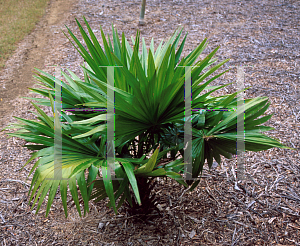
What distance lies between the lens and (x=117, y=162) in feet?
5.56

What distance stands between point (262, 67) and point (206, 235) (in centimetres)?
346

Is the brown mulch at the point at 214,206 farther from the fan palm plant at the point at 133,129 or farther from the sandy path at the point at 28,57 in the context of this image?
the fan palm plant at the point at 133,129

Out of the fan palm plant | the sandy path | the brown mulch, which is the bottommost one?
the brown mulch

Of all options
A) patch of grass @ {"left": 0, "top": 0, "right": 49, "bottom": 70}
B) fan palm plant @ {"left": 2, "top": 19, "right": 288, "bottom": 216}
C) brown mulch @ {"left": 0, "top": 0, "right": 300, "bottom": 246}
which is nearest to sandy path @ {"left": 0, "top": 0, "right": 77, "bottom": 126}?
patch of grass @ {"left": 0, "top": 0, "right": 49, "bottom": 70}

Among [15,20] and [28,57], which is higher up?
[15,20]

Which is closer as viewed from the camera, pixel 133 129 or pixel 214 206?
pixel 133 129

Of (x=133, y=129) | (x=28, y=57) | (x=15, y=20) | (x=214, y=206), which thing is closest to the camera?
(x=133, y=129)

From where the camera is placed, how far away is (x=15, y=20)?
7367 millimetres

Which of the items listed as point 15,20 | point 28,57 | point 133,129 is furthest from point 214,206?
point 15,20

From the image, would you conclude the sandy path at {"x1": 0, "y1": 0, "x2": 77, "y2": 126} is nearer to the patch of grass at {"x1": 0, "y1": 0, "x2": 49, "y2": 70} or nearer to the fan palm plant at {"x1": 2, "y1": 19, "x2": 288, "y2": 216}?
the patch of grass at {"x1": 0, "y1": 0, "x2": 49, "y2": 70}

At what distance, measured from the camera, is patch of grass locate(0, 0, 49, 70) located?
6.15 meters

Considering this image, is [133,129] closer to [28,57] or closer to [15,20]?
[28,57]

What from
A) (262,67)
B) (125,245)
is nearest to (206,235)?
(125,245)

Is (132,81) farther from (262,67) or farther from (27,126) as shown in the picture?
(262,67)
